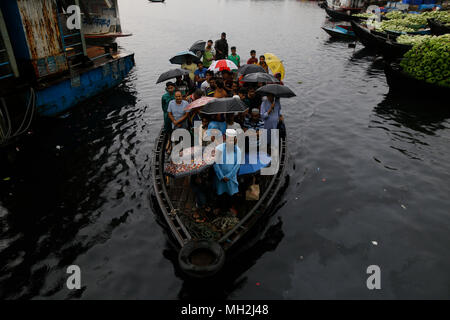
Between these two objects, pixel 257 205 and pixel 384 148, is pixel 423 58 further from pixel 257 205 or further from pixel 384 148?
pixel 257 205

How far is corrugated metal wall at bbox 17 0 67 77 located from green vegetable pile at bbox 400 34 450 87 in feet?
59.8

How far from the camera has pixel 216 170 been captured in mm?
5902

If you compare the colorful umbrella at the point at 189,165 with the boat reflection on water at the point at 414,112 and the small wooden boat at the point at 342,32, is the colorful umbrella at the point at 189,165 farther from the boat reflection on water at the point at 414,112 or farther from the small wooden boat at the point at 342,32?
the small wooden boat at the point at 342,32

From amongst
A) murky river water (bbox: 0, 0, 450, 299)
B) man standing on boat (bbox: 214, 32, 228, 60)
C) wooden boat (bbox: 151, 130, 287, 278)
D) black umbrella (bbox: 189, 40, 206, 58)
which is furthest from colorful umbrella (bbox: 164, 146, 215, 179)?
man standing on boat (bbox: 214, 32, 228, 60)

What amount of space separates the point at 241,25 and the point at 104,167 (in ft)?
147

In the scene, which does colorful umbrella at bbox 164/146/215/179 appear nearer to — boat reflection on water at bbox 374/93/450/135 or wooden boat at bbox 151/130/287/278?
wooden boat at bbox 151/130/287/278

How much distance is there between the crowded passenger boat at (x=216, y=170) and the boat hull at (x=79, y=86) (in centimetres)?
609

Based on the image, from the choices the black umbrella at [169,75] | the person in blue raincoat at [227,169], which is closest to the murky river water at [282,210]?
the person in blue raincoat at [227,169]

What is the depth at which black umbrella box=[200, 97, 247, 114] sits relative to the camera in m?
6.46

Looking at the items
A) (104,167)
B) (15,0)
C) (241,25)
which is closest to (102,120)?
(104,167)

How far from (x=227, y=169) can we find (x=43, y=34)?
35.4ft

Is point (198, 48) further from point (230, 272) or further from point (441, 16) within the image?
point (441, 16)

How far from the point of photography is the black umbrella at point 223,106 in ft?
21.2

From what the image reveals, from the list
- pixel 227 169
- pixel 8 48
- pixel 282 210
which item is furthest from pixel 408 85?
pixel 8 48
